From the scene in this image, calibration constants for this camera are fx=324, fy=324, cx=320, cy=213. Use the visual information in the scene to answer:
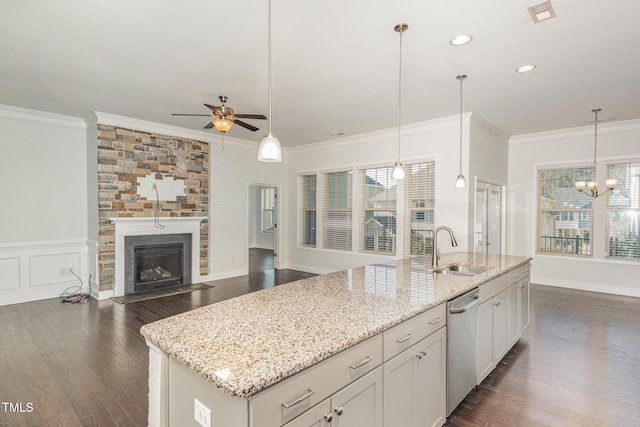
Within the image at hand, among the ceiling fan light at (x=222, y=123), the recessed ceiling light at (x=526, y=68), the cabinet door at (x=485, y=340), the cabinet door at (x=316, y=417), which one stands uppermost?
the recessed ceiling light at (x=526, y=68)

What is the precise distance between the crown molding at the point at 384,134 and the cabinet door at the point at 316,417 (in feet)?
16.2

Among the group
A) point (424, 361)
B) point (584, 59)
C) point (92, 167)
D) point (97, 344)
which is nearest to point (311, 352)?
point (424, 361)

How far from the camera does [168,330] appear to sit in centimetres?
153

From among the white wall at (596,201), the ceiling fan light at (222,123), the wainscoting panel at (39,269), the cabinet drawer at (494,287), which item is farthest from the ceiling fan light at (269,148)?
the white wall at (596,201)

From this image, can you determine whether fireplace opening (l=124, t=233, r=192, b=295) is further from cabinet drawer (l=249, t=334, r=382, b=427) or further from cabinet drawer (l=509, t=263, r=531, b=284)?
cabinet drawer (l=509, t=263, r=531, b=284)

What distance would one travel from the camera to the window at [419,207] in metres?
5.74

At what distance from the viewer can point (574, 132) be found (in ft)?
19.5

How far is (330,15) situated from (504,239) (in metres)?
5.89

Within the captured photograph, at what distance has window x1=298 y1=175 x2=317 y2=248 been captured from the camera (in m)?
7.68

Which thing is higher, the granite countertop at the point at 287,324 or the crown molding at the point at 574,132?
the crown molding at the point at 574,132

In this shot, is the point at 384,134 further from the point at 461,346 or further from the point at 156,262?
the point at 156,262

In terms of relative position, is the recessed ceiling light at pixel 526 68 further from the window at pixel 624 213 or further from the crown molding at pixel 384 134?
the window at pixel 624 213

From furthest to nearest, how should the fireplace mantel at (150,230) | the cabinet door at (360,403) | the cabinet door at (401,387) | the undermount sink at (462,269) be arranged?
the fireplace mantel at (150,230)
the undermount sink at (462,269)
the cabinet door at (401,387)
the cabinet door at (360,403)

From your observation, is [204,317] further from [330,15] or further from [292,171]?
[292,171]
